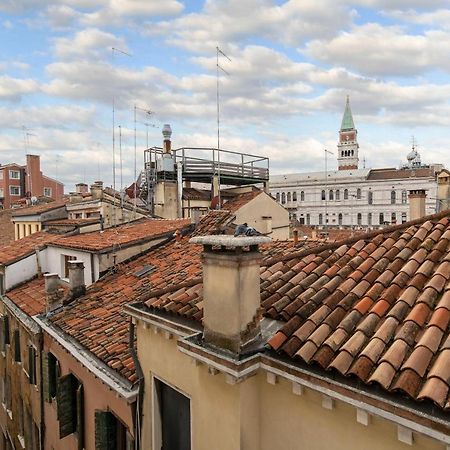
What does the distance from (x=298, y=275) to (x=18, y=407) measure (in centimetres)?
1353

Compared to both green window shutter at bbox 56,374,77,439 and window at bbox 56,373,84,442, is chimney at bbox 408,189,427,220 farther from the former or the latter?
green window shutter at bbox 56,374,77,439

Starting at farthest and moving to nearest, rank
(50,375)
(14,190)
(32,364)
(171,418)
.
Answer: (14,190) → (32,364) → (50,375) → (171,418)

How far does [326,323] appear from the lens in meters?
3.98

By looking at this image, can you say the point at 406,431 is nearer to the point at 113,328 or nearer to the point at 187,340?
the point at 187,340

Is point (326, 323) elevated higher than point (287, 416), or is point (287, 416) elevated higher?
point (326, 323)

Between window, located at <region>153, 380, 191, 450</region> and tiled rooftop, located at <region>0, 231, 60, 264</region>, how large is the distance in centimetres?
1037

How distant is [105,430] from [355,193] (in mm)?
57927

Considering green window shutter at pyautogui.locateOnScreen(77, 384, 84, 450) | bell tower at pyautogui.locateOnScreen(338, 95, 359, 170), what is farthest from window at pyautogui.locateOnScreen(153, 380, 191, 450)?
bell tower at pyautogui.locateOnScreen(338, 95, 359, 170)

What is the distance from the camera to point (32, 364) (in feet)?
37.2

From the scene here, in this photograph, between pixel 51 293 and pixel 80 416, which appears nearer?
pixel 80 416

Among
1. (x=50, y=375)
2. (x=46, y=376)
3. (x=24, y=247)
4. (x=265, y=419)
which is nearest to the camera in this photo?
(x=265, y=419)

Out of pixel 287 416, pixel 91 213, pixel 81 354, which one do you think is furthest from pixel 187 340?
pixel 91 213

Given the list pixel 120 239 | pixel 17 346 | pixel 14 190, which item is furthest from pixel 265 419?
pixel 14 190

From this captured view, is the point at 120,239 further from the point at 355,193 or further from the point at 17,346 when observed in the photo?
the point at 355,193
